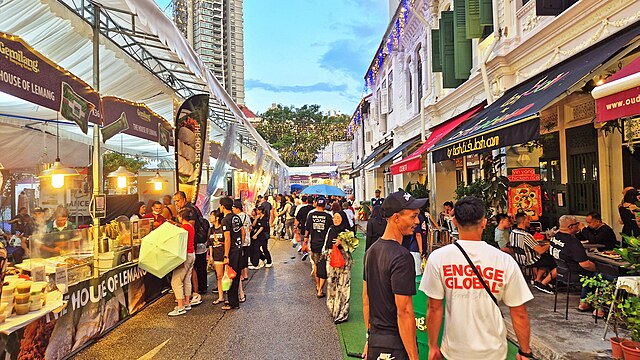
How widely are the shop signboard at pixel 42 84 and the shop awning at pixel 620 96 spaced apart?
5949mm

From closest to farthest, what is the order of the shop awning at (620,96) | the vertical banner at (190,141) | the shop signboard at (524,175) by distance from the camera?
1. the shop awning at (620,96)
2. the shop signboard at (524,175)
3. the vertical banner at (190,141)

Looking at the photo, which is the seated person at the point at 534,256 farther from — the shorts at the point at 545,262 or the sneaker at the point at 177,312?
the sneaker at the point at 177,312

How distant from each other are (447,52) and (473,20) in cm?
181

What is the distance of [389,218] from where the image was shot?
2.93m

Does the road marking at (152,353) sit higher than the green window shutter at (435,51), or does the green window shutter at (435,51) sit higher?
the green window shutter at (435,51)

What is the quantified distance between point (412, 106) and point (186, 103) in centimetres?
1105

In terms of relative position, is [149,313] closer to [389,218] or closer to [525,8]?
[389,218]

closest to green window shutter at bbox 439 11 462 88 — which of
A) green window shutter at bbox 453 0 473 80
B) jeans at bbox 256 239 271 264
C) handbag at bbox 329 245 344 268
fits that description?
green window shutter at bbox 453 0 473 80

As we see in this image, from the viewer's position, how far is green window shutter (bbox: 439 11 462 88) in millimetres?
12391

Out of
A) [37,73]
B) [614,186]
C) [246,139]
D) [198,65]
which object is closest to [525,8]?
[614,186]

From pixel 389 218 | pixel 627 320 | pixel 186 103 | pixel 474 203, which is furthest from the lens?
pixel 186 103

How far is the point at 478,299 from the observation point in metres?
2.59

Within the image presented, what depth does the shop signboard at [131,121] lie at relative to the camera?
830 centimetres

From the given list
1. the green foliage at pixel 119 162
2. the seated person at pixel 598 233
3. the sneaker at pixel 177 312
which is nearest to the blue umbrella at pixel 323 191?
the green foliage at pixel 119 162
